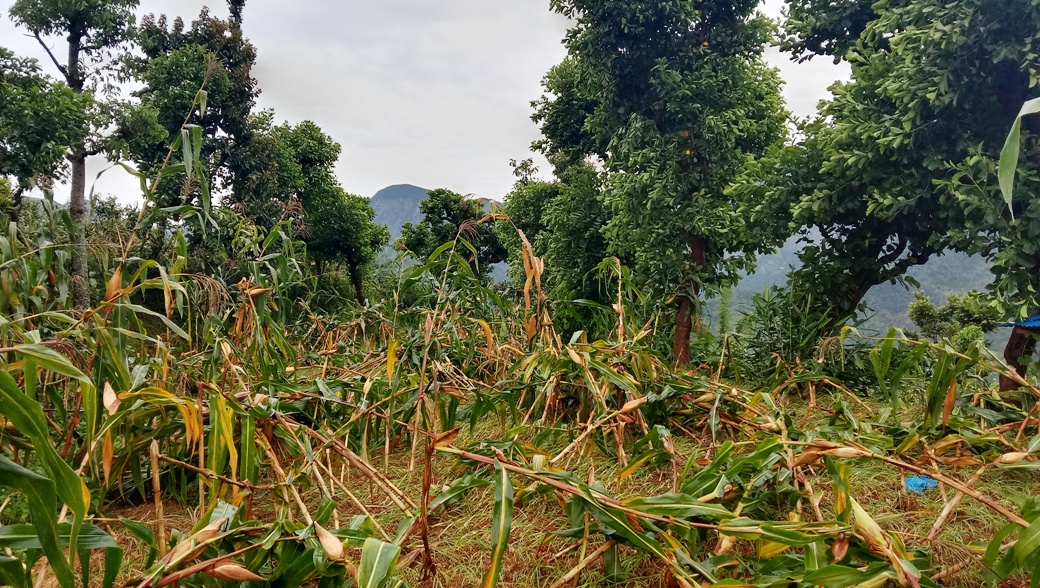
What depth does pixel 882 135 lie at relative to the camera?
2588 mm

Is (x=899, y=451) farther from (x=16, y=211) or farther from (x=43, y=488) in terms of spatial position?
(x=16, y=211)

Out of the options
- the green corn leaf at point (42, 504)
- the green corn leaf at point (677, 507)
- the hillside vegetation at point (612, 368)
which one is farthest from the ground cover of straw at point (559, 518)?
the green corn leaf at point (42, 504)

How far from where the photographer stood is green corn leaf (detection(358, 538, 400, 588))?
0.59 meters

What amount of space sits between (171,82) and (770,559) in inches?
445

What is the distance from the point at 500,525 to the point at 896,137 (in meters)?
2.85

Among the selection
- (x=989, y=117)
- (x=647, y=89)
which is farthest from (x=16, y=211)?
(x=989, y=117)

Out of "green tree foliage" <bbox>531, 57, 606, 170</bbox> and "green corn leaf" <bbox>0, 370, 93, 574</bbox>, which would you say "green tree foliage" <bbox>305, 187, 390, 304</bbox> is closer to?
"green tree foliage" <bbox>531, 57, 606, 170</bbox>

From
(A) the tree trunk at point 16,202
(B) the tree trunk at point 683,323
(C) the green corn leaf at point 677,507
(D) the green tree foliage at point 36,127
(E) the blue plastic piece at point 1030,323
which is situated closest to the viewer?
(C) the green corn leaf at point 677,507

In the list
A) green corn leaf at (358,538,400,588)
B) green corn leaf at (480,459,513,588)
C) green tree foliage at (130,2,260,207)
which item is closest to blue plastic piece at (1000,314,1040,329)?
green corn leaf at (480,459,513,588)

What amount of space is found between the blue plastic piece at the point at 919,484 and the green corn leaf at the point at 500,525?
1.11 metres

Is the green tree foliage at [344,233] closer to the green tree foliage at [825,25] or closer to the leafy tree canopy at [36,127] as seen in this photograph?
the leafy tree canopy at [36,127]

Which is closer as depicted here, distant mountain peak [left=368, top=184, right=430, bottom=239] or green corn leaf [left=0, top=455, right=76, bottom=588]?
green corn leaf [left=0, top=455, right=76, bottom=588]

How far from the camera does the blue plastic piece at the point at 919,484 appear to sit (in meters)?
1.23

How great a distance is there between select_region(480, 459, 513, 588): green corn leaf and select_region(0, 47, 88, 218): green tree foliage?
699cm
